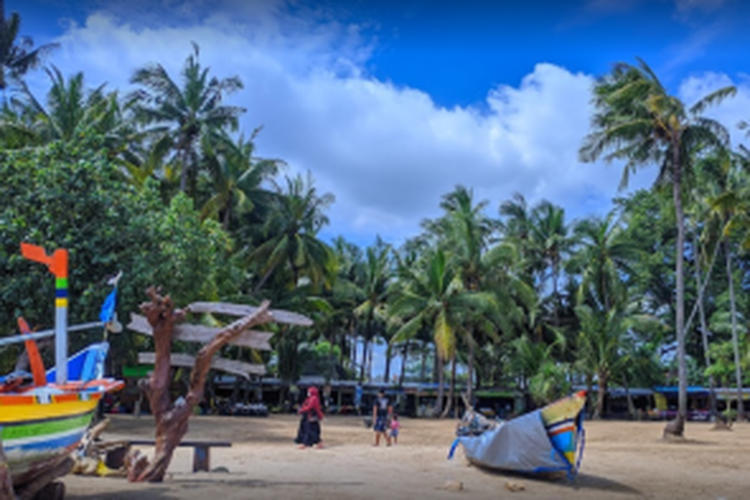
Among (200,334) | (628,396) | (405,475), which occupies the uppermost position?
(200,334)

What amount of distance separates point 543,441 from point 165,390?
18.1 feet

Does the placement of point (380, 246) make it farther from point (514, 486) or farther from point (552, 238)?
point (514, 486)

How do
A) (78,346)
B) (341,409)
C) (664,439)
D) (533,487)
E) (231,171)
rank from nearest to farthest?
(533,487) → (78,346) → (664,439) → (231,171) → (341,409)

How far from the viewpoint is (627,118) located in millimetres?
20125

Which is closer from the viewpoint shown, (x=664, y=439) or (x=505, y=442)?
(x=505, y=442)

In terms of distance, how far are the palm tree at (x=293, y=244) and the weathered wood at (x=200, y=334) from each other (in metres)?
20.7

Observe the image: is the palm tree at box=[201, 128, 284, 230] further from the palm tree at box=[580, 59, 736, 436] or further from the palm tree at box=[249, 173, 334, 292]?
the palm tree at box=[580, 59, 736, 436]

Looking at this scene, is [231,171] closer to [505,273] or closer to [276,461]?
[505,273]

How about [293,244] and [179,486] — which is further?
[293,244]

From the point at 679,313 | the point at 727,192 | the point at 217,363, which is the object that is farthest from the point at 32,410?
the point at 727,192

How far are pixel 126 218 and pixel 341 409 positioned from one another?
20959 millimetres

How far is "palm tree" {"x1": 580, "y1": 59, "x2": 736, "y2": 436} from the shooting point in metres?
18.8

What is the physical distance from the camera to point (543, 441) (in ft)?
32.6

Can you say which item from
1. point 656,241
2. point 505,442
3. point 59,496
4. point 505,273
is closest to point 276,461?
point 505,442
